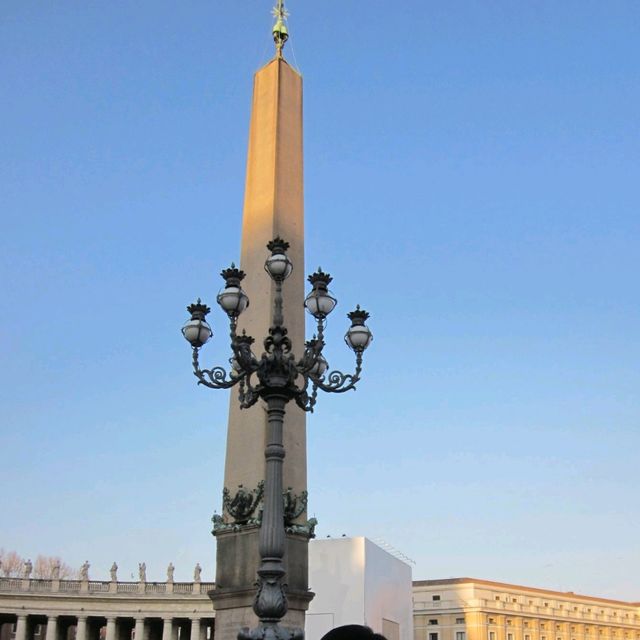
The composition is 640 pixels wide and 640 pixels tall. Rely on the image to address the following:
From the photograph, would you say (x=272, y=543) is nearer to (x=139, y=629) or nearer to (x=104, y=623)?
(x=139, y=629)

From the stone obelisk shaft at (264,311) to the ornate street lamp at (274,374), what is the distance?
1.77 m

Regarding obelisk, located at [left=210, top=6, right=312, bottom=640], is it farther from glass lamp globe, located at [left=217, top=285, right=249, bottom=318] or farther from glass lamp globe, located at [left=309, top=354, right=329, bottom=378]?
glass lamp globe, located at [left=217, top=285, right=249, bottom=318]

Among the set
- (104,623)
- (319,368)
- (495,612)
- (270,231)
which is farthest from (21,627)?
(319,368)

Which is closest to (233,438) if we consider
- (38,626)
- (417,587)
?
(38,626)

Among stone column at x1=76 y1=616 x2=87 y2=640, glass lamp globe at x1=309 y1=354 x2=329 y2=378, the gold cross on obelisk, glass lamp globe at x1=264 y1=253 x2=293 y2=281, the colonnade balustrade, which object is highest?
the gold cross on obelisk

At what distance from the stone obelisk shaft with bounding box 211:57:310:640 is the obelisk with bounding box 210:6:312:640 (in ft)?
0.05

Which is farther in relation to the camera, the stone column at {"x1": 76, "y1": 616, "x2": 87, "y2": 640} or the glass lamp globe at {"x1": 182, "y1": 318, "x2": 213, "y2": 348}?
the stone column at {"x1": 76, "y1": 616, "x2": 87, "y2": 640}

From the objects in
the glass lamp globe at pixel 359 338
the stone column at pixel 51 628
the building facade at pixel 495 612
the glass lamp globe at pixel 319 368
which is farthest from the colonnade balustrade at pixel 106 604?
the glass lamp globe at pixel 359 338

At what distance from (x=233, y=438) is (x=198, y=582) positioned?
169ft

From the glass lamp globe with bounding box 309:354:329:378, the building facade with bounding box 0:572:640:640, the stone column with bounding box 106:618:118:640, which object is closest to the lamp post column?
the glass lamp globe with bounding box 309:354:329:378

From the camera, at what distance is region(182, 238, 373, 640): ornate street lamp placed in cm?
814

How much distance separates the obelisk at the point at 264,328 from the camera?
12.1m

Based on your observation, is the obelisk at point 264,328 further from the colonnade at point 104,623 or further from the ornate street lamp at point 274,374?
the colonnade at point 104,623

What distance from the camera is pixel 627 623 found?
9444 centimetres
